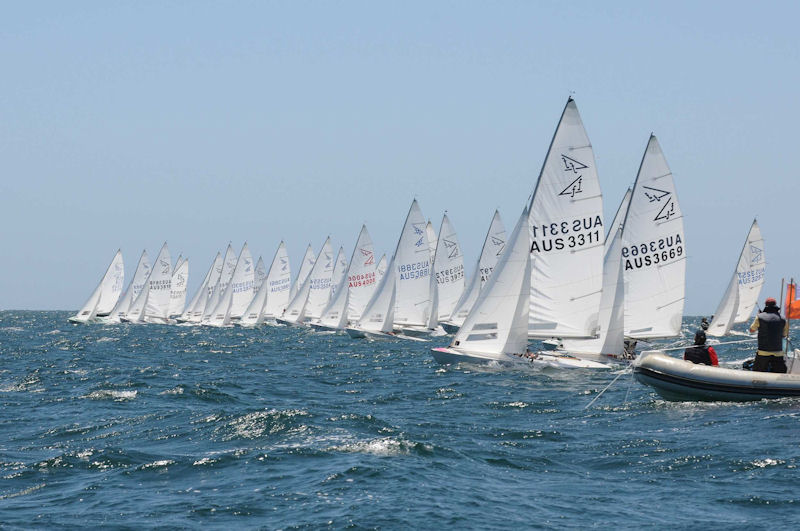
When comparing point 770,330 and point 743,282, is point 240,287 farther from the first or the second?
point 770,330

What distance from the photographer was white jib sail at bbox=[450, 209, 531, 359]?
93.4 ft

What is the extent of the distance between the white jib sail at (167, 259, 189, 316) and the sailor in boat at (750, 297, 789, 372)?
80501 millimetres

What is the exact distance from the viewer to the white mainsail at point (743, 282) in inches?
2096

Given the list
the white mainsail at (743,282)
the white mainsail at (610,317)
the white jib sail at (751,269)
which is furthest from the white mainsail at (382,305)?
the white mainsail at (610,317)

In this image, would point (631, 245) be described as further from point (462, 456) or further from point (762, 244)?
point (762, 244)

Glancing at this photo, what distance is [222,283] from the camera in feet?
295

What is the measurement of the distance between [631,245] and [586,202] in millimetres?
2636

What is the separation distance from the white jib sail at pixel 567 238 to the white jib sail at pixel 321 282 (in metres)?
46.4

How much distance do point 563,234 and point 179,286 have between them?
2780 inches

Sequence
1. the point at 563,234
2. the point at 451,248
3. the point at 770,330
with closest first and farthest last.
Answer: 1. the point at 770,330
2. the point at 563,234
3. the point at 451,248

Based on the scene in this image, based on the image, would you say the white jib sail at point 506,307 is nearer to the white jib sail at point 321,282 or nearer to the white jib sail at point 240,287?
the white jib sail at point 321,282

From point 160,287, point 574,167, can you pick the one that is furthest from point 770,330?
point 160,287

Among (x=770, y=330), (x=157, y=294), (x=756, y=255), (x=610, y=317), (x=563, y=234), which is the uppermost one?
(x=756, y=255)

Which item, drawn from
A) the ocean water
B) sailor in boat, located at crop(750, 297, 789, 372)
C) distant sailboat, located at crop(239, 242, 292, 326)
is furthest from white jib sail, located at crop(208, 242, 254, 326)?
sailor in boat, located at crop(750, 297, 789, 372)
